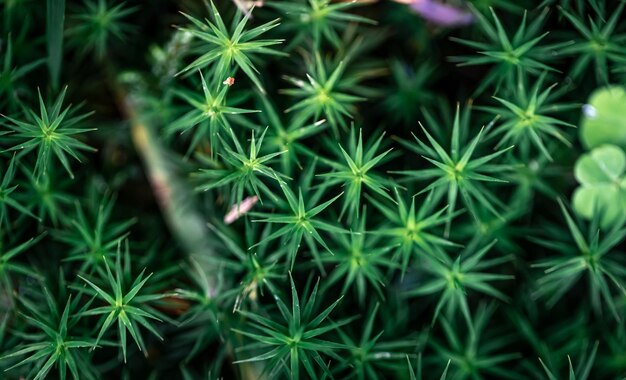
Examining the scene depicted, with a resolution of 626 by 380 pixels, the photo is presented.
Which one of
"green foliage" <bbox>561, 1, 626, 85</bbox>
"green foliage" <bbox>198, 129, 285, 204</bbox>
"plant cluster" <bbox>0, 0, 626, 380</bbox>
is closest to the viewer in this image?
"green foliage" <bbox>198, 129, 285, 204</bbox>

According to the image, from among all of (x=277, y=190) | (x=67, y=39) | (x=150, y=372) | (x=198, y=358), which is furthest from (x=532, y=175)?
(x=67, y=39)

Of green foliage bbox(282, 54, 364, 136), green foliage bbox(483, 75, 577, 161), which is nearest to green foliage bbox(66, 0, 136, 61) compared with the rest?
green foliage bbox(282, 54, 364, 136)

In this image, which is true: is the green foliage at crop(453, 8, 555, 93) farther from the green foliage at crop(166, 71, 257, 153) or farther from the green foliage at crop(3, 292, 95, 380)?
the green foliage at crop(3, 292, 95, 380)

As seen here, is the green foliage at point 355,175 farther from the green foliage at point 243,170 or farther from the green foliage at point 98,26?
the green foliage at point 98,26

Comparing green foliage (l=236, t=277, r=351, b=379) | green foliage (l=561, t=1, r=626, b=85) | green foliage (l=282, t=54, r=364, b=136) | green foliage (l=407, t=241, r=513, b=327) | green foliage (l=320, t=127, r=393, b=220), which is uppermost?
green foliage (l=561, t=1, r=626, b=85)

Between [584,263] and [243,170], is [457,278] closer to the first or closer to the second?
[584,263]

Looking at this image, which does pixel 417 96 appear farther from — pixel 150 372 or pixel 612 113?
pixel 150 372

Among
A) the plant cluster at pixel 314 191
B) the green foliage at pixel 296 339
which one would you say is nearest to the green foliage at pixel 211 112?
the plant cluster at pixel 314 191

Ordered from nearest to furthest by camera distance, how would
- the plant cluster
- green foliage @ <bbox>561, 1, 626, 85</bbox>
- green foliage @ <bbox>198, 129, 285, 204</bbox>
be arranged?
1. green foliage @ <bbox>198, 129, 285, 204</bbox>
2. the plant cluster
3. green foliage @ <bbox>561, 1, 626, 85</bbox>
